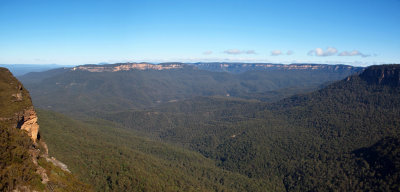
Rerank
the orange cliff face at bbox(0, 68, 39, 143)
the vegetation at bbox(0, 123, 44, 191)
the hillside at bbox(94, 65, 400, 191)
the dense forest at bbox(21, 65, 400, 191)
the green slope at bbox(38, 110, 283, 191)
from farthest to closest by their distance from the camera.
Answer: the hillside at bbox(94, 65, 400, 191) → the dense forest at bbox(21, 65, 400, 191) → the green slope at bbox(38, 110, 283, 191) → the orange cliff face at bbox(0, 68, 39, 143) → the vegetation at bbox(0, 123, 44, 191)

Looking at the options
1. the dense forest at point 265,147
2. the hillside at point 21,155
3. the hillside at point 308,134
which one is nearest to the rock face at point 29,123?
the hillside at point 21,155

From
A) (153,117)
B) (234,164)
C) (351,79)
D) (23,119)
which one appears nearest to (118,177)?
(23,119)

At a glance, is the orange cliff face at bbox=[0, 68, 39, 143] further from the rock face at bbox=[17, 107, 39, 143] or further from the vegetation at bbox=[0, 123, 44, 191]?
the vegetation at bbox=[0, 123, 44, 191]

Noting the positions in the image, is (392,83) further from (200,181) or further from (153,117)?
(153,117)

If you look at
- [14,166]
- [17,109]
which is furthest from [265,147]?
[14,166]

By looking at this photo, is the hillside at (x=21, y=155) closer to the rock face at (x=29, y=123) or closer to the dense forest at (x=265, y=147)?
the rock face at (x=29, y=123)

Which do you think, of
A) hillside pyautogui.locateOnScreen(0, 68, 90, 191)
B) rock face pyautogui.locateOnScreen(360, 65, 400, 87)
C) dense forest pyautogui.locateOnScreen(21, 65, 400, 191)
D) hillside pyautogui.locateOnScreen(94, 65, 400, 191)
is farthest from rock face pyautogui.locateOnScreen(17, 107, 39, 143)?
rock face pyautogui.locateOnScreen(360, 65, 400, 87)
